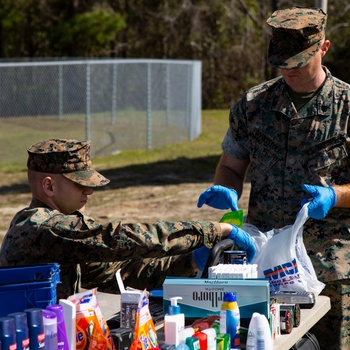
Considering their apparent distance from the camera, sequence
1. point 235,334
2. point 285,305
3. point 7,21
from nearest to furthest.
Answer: point 235,334 → point 285,305 → point 7,21

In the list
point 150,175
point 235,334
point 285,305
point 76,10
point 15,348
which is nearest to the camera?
point 15,348

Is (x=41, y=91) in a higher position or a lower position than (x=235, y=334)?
lower

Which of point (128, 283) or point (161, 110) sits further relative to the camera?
point (161, 110)

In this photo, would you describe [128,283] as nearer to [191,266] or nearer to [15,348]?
[191,266]

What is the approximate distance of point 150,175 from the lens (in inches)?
565

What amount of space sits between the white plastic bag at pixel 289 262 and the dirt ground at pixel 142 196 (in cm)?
561

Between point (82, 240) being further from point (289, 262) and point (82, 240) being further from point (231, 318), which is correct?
point (289, 262)

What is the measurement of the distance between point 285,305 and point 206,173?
11.1m

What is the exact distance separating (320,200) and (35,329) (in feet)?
5.42

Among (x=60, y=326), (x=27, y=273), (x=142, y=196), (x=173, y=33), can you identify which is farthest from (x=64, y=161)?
(x=173, y=33)

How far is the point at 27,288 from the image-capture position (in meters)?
2.92

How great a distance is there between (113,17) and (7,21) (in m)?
3.43

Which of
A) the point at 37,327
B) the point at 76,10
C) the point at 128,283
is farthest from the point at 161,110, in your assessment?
the point at 37,327

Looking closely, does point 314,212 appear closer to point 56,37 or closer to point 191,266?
point 191,266
